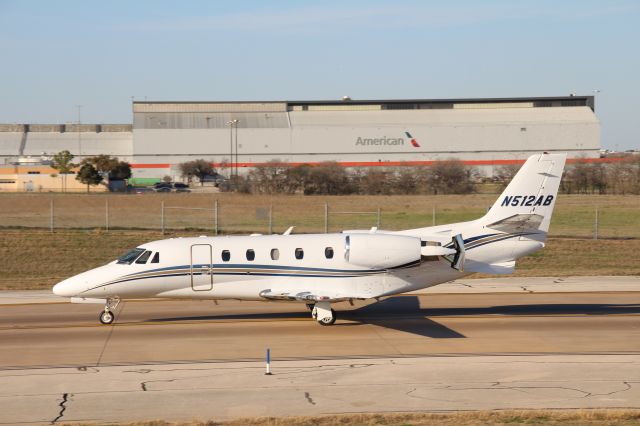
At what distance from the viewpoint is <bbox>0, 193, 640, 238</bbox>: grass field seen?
4984 cm

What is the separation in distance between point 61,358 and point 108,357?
3.60ft

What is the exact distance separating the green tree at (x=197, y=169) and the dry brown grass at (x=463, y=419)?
91.4m

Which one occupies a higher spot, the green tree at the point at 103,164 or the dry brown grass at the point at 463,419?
the green tree at the point at 103,164

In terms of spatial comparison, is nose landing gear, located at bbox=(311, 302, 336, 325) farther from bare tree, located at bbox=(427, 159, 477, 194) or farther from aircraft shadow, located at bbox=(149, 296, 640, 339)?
bare tree, located at bbox=(427, 159, 477, 194)

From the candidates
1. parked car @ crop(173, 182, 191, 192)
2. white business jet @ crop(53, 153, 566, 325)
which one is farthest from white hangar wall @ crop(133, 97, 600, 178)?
white business jet @ crop(53, 153, 566, 325)

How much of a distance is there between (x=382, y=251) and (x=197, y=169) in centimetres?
8312

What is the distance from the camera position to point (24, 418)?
602 inches

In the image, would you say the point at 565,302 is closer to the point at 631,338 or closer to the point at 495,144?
the point at 631,338

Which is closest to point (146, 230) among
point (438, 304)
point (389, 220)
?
point (389, 220)

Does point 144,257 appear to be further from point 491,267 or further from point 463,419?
point 463,419

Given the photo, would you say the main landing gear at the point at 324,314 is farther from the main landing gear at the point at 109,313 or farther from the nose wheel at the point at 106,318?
the nose wheel at the point at 106,318

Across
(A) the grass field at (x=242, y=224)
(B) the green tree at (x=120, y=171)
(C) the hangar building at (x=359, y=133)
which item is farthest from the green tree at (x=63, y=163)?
(A) the grass field at (x=242, y=224)

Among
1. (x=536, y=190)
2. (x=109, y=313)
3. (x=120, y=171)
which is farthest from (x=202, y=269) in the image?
(x=120, y=171)

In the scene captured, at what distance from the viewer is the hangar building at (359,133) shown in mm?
107062
